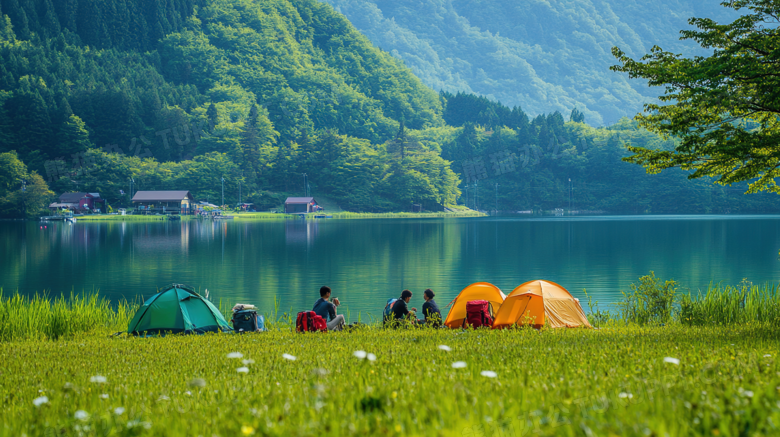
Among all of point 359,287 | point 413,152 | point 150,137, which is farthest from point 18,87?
point 359,287

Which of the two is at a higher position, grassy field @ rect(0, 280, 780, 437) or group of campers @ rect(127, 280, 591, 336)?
grassy field @ rect(0, 280, 780, 437)

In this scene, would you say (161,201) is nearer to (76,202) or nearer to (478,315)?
(76,202)

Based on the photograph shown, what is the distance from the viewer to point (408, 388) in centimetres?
515

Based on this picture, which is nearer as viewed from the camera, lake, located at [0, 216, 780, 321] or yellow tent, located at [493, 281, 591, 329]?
yellow tent, located at [493, 281, 591, 329]

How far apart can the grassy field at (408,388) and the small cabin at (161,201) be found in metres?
125

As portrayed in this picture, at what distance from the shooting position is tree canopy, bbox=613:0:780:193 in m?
11.2

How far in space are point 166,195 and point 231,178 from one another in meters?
15.6

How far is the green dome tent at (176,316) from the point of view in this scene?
1445cm

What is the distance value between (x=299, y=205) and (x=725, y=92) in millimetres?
131691

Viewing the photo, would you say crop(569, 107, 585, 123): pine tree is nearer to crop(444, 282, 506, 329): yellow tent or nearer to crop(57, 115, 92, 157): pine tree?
crop(57, 115, 92, 157): pine tree

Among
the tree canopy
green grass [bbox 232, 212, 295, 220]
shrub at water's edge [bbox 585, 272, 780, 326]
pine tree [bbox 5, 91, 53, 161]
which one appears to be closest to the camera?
the tree canopy

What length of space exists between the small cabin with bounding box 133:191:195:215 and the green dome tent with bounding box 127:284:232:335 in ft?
394

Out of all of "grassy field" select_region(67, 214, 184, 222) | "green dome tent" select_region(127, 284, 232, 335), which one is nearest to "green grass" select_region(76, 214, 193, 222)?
"grassy field" select_region(67, 214, 184, 222)

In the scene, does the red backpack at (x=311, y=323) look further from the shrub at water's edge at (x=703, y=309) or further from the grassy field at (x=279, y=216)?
the grassy field at (x=279, y=216)
